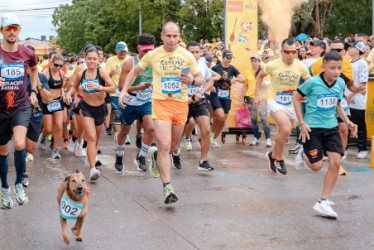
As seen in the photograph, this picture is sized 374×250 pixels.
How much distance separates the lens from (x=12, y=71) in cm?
743

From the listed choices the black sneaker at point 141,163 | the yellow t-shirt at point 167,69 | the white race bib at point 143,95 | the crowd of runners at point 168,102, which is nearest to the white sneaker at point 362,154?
the crowd of runners at point 168,102

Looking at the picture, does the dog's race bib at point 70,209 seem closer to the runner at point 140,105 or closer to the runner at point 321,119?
the runner at point 321,119

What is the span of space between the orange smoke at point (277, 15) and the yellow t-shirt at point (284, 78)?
7775 mm

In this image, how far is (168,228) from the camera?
21.7 ft

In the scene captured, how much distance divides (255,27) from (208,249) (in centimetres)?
999

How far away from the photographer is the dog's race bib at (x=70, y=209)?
19.7 ft

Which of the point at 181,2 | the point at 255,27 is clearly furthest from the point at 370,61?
the point at 181,2

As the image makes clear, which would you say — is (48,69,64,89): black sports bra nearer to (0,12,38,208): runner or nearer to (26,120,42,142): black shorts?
(26,120,42,142): black shorts

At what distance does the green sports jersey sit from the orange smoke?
10.3m

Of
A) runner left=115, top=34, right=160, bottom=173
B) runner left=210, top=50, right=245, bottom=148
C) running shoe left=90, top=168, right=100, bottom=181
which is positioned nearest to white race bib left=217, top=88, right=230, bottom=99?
runner left=210, top=50, right=245, bottom=148

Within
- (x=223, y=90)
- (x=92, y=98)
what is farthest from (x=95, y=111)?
(x=223, y=90)

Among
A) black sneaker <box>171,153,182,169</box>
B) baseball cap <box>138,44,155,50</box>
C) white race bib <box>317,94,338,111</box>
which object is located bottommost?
black sneaker <box>171,153,182,169</box>

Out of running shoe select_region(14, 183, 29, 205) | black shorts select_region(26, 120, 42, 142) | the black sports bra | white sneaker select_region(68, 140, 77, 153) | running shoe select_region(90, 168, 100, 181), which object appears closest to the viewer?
running shoe select_region(14, 183, 29, 205)

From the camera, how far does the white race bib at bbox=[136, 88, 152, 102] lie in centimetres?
1003
